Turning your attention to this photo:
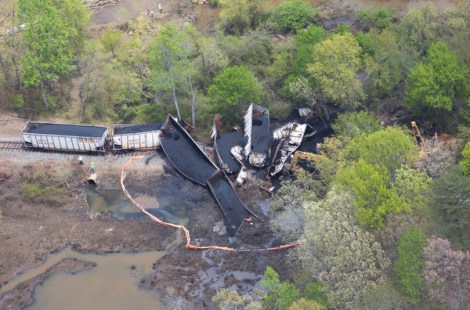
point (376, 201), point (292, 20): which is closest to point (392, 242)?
point (376, 201)

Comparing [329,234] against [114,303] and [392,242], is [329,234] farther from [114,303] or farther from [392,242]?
[114,303]

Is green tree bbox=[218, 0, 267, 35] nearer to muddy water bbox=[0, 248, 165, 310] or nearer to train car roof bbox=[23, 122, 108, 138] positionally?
train car roof bbox=[23, 122, 108, 138]

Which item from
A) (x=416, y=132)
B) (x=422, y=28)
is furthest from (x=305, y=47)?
(x=416, y=132)

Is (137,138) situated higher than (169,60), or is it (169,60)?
(169,60)

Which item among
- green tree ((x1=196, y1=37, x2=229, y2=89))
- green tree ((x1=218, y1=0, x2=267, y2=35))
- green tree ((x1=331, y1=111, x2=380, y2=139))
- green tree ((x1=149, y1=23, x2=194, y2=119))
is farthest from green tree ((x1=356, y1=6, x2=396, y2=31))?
green tree ((x1=149, y1=23, x2=194, y2=119))

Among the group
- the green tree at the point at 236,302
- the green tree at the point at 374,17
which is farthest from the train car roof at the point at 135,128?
the green tree at the point at 374,17

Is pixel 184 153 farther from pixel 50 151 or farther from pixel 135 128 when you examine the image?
pixel 50 151
